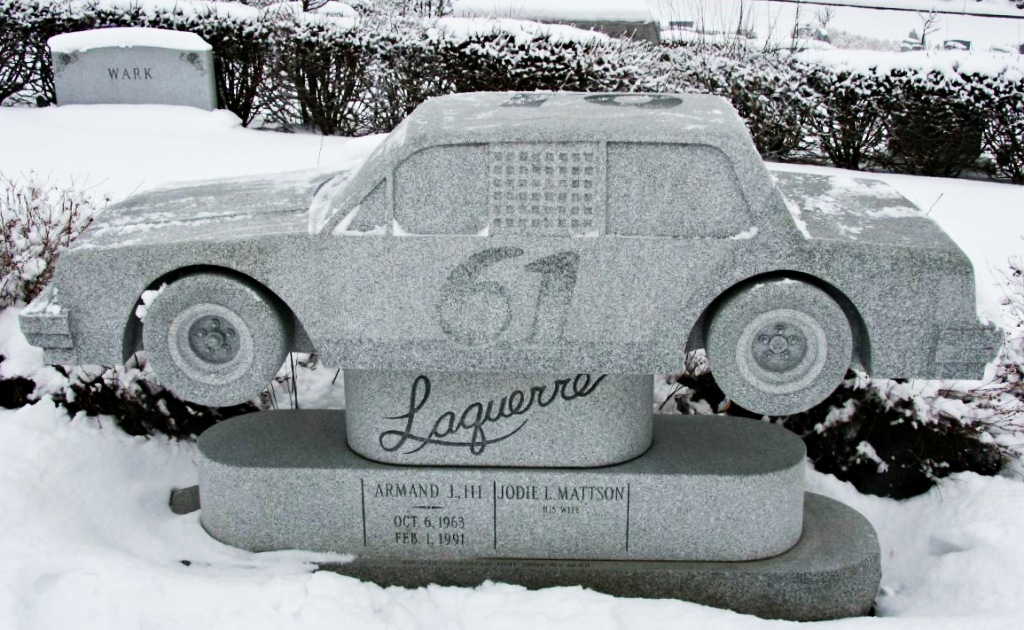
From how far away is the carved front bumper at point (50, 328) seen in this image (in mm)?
4102

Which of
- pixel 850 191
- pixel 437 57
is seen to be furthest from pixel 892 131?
pixel 850 191

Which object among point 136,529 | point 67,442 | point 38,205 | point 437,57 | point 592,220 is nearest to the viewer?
point 592,220

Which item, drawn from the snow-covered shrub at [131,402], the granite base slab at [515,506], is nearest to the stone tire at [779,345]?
the granite base slab at [515,506]

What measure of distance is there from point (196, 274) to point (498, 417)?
1374mm

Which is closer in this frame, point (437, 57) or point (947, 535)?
point (947, 535)

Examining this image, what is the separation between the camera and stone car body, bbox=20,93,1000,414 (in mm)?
3912

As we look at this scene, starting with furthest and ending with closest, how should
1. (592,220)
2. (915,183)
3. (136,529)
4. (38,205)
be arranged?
1. (915,183)
2. (38,205)
3. (136,529)
4. (592,220)

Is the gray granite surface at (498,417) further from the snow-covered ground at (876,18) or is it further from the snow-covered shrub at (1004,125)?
the snow-covered ground at (876,18)

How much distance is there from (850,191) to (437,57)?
564 centimetres

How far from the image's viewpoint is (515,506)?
14.9ft

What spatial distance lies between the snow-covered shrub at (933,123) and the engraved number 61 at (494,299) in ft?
19.2

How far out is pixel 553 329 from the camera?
4023mm

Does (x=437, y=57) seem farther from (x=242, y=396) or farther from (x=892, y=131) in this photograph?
(x=242, y=396)

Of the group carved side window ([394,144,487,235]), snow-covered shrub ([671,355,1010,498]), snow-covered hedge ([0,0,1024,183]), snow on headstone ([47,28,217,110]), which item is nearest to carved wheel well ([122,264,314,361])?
carved side window ([394,144,487,235])
